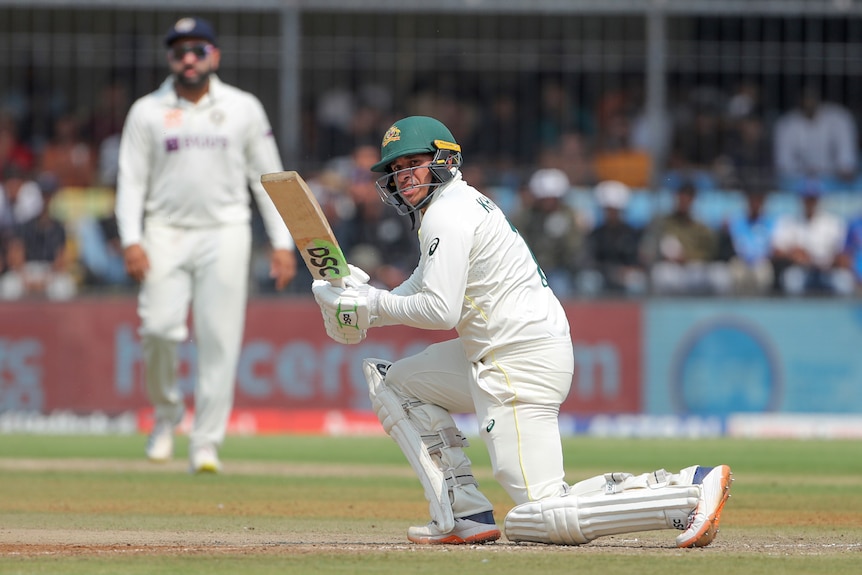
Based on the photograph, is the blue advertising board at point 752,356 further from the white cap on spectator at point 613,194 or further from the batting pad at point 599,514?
the batting pad at point 599,514

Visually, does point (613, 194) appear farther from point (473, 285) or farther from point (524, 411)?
point (524, 411)

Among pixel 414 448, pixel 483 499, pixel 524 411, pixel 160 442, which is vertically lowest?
pixel 160 442

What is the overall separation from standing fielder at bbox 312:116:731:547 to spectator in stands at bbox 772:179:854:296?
802 centimetres

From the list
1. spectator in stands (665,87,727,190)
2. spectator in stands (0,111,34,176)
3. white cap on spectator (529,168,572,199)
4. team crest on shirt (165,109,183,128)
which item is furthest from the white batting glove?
spectator in stands (0,111,34,176)

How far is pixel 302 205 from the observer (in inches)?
242

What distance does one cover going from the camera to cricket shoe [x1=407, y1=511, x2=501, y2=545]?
6.06 m

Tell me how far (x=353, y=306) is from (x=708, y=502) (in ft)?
5.05

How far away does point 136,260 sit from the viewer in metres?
9.05

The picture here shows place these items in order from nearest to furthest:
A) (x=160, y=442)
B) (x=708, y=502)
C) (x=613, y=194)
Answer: (x=708, y=502), (x=160, y=442), (x=613, y=194)

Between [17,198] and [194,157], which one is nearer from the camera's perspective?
[194,157]

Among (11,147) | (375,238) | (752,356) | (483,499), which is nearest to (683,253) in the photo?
(752,356)

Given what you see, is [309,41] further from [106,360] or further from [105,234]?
[106,360]

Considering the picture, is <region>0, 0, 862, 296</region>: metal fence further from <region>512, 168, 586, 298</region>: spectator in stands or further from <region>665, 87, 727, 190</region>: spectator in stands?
<region>512, 168, 586, 298</region>: spectator in stands

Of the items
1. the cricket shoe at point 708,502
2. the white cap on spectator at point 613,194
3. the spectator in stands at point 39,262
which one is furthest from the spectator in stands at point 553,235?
the cricket shoe at point 708,502
